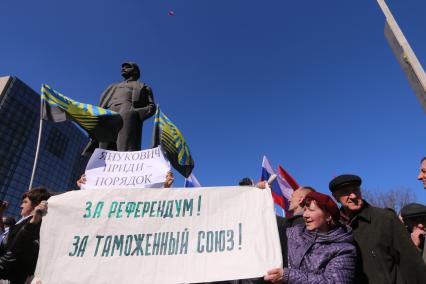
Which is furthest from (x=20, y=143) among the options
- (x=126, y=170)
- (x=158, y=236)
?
(x=158, y=236)

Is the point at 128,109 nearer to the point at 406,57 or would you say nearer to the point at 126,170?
the point at 126,170

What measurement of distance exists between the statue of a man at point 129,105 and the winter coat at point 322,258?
11.9 feet

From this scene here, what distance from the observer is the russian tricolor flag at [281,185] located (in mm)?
7211

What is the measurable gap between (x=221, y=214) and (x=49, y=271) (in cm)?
151

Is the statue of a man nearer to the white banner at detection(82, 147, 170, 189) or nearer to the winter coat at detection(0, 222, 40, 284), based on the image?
the white banner at detection(82, 147, 170, 189)

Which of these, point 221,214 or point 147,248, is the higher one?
point 221,214

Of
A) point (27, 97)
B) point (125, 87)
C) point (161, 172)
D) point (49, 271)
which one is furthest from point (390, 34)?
point (27, 97)

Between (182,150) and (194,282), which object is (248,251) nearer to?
(194,282)

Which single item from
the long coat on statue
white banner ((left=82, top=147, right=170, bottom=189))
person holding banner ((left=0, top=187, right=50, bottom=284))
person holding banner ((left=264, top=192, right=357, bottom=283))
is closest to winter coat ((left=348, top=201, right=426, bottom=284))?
person holding banner ((left=264, top=192, right=357, bottom=283))

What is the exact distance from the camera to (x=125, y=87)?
541 centimetres

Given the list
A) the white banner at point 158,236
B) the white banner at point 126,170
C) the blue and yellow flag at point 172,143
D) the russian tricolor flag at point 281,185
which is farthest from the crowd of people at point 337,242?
the russian tricolor flag at point 281,185

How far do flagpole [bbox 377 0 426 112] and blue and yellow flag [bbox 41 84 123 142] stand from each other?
13.5 ft

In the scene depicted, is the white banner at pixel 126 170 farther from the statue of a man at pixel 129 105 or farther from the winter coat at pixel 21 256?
the statue of a man at pixel 129 105

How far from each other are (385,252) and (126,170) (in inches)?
111
